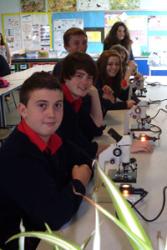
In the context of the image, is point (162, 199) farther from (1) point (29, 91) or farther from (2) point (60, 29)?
(2) point (60, 29)

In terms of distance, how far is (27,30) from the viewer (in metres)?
6.88

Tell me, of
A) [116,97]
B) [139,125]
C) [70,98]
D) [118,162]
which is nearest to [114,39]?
[116,97]

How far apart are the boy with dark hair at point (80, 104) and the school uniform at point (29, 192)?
487 millimetres

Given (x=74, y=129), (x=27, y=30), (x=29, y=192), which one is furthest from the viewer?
(x=27, y=30)

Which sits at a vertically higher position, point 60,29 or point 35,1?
point 35,1

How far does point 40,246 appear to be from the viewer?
0.96 metres

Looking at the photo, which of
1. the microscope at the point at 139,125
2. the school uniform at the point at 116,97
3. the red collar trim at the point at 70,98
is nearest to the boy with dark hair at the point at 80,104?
the red collar trim at the point at 70,98

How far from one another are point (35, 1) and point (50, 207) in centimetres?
618

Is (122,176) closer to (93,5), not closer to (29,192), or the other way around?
(29,192)

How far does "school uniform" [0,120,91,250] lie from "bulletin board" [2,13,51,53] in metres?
5.88

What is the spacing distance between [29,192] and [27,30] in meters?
6.22

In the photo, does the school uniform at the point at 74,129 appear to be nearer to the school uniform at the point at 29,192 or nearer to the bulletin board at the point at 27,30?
the school uniform at the point at 29,192

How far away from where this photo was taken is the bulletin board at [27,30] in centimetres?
676

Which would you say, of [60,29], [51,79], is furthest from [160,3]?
[51,79]
